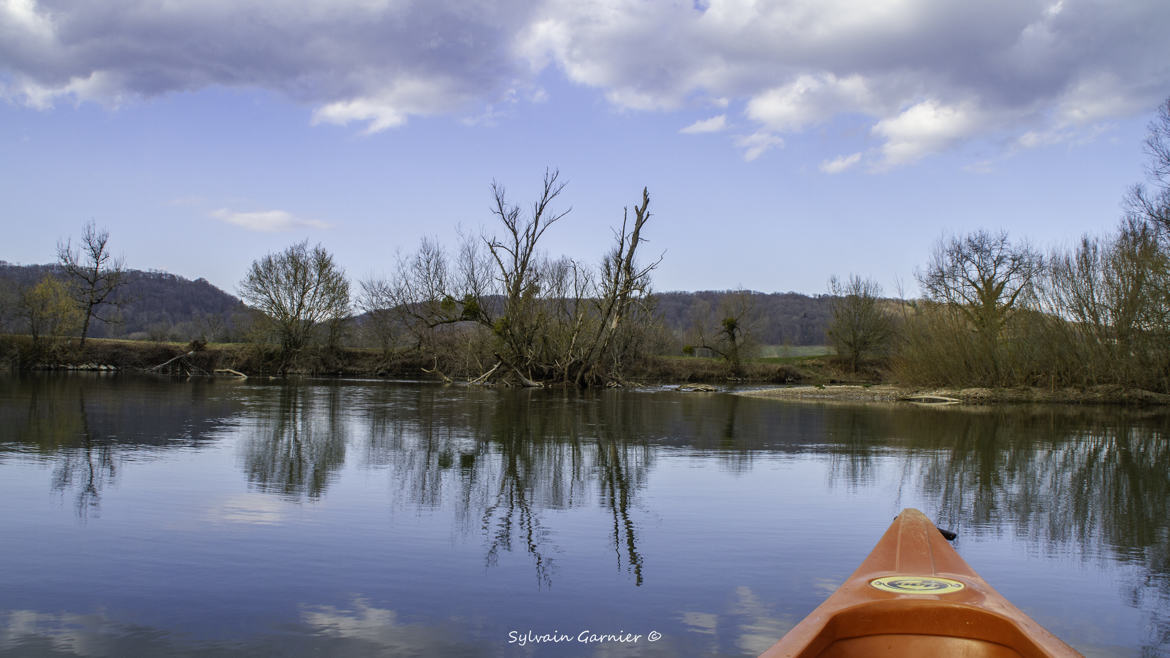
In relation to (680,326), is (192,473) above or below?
below

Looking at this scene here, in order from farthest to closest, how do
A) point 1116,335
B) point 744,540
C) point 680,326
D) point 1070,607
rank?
point 680,326, point 1116,335, point 744,540, point 1070,607

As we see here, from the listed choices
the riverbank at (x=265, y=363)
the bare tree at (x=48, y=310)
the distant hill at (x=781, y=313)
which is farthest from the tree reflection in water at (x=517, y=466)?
the distant hill at (x=781, y=313)

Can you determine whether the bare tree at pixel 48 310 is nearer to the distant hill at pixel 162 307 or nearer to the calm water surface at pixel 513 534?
the distant hill at pixel 162 307

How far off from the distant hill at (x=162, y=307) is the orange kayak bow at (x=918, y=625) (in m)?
50.9

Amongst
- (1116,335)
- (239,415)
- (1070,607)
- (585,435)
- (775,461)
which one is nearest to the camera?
(1070,607)

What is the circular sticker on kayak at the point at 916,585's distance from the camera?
13.4 feet

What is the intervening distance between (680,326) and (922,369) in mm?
48999

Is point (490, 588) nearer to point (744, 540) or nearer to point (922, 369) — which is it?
point (744, 540)

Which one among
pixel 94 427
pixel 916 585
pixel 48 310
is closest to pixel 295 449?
pixel 94 427

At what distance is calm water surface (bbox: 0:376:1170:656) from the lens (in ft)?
14.8

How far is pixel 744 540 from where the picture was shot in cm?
688

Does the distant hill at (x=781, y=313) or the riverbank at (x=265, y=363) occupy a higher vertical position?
the distant hill at (x=781, y=313)

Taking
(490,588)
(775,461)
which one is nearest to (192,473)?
(490,588)

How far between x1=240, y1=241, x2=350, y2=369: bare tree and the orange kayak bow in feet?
155
